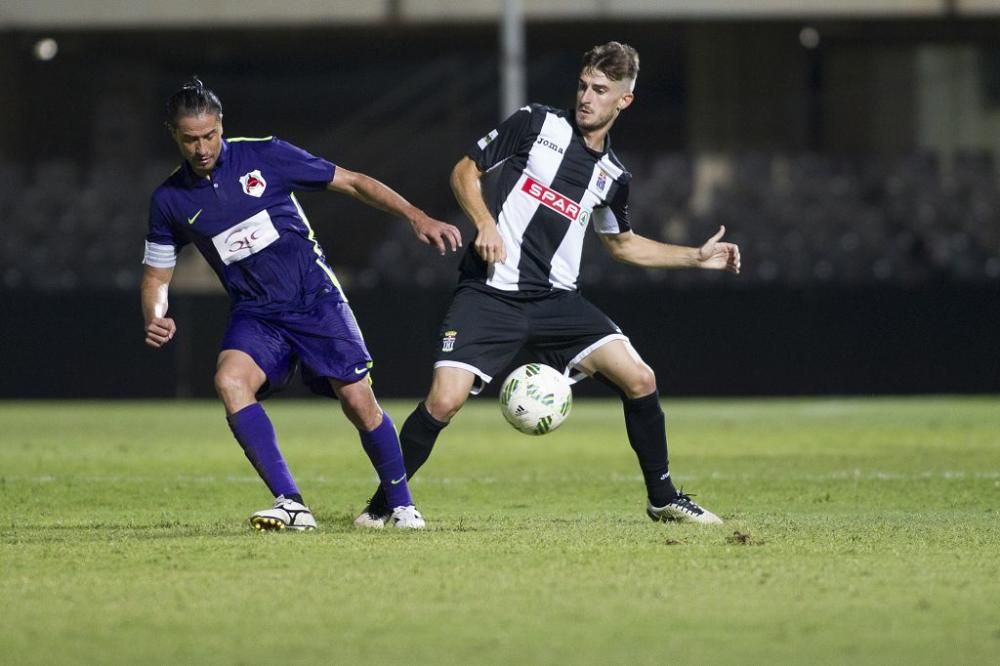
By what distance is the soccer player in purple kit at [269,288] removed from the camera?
286 inches

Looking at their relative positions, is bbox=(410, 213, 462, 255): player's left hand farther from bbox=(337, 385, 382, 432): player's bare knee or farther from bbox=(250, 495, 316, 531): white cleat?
bbox=(250, 495, 316, 531): white cleat

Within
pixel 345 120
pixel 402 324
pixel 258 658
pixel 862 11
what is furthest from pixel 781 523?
pixel 345 120

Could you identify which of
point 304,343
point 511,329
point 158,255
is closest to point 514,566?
point 511,329

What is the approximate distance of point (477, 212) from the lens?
24.0 feet

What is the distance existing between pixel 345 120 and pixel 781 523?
20428mm

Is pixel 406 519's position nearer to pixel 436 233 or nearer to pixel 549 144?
pixel 436 233

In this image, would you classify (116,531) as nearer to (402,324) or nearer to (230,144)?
(230,144)

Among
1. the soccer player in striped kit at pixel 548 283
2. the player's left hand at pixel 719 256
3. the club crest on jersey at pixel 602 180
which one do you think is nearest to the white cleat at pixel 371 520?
the soccer player in striped kit at pixel 548 283

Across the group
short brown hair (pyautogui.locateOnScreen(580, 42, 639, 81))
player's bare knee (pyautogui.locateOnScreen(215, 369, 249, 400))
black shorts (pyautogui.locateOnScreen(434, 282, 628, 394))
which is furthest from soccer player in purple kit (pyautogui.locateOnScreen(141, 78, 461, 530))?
short brown hair (pyautogui.locateOnScreen(580, 42, 639, 81))

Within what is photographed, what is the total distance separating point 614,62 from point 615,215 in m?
0.78

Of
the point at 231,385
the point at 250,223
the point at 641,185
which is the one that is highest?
the point at 250,223

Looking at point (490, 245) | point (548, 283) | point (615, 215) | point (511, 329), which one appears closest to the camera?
point (490, 245)

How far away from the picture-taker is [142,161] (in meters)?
26.8

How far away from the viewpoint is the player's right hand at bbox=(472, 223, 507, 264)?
23.8 feet
